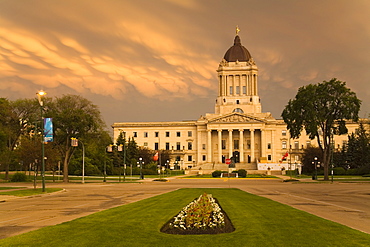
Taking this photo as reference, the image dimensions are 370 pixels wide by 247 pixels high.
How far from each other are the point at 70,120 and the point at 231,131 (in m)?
82.0

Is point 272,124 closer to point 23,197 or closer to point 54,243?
point 23,197

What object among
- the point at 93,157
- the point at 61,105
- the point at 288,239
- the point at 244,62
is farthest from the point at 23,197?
the point at 244,62

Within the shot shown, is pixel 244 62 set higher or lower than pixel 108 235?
higher

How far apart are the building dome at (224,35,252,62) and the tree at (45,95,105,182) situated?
93099 mm

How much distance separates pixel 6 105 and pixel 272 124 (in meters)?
91.1

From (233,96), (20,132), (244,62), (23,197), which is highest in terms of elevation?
(244,62)

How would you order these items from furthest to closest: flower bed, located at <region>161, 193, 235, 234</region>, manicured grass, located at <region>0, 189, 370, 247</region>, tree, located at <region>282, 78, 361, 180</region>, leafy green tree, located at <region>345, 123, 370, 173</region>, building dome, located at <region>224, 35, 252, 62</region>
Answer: building dome, located at <region>224, 35, 252, 62</region> → leafy green tree, located at <region>345, 123, 370, 173</region> → tree, located at <region>282, 78, 361, 180</region> → flower bed, located at <region>161, 193, 235, 234</region> → manicured grass, located at <region>0, 189, 370, 247</region>

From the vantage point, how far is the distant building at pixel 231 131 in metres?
142

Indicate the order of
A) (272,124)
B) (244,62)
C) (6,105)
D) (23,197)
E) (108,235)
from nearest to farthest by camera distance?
(108,235), (23,197), (6,105), (272,124), (244,62)

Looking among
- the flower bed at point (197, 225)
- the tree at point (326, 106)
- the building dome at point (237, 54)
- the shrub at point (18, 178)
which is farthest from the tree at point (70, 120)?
the building dome at point (237, 54)

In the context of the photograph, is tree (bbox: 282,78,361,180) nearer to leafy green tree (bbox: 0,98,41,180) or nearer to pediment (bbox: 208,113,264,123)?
leafy green tree (bbox: 0,98,41,180)

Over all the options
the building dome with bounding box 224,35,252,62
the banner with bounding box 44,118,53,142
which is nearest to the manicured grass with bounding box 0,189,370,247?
the banner with bounding box 44,118,53,142

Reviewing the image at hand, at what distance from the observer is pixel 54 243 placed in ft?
38.8

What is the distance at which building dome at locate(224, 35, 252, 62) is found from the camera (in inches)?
6107
